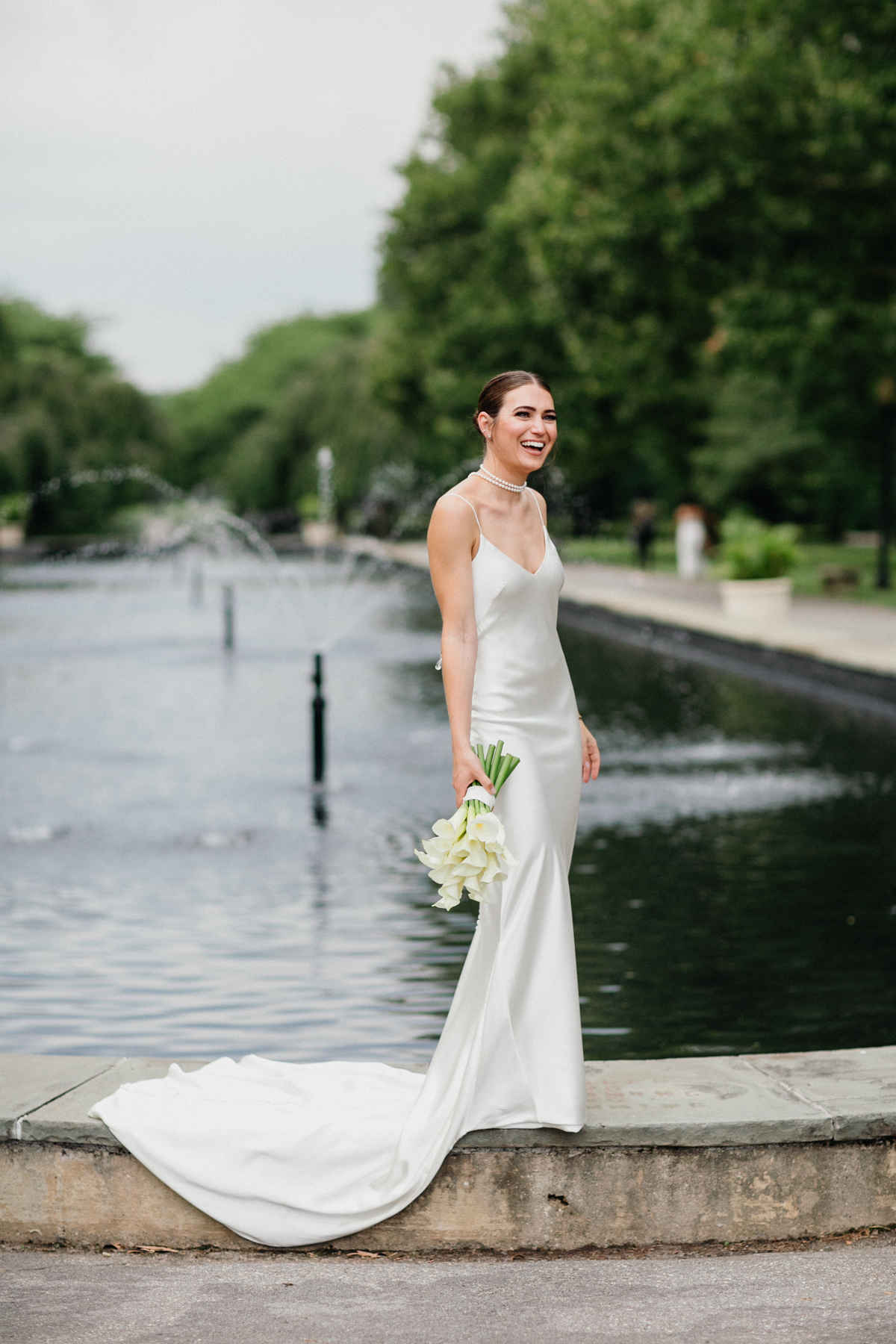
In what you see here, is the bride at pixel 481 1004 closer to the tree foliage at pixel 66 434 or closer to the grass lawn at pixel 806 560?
the grass lawn at pixel 806 560

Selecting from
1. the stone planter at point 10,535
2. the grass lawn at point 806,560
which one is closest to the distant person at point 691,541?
the grass lawn at point 806,560

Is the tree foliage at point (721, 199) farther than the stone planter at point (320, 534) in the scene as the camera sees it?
No

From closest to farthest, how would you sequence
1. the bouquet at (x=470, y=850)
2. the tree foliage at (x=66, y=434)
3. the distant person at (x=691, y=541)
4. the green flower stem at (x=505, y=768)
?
the bouquet at (x=470, y=850)
the green flower stem at (x=505, y=768)
the distant person at (x=691, y=541)
the tree foliage at (x=66, y=434)

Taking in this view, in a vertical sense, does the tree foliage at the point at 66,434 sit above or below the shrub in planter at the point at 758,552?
above

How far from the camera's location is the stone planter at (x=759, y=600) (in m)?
24.5

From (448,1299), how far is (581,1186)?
1.60ft

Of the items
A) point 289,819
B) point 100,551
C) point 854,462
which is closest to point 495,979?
point 289,819

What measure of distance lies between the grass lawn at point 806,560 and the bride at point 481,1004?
70.8 feet

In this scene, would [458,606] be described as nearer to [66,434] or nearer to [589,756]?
[589,756]

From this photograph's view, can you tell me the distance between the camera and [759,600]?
2464cm

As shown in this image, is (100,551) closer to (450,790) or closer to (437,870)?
(450,790)

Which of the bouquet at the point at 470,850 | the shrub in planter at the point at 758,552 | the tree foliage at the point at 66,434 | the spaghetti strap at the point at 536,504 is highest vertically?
the tree foliage at the point at 66,434

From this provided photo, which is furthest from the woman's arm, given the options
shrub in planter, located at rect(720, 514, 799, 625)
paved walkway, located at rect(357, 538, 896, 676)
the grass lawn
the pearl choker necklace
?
the grass lawn

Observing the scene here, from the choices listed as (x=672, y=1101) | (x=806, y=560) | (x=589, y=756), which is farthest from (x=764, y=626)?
(x=672, y=1101)
